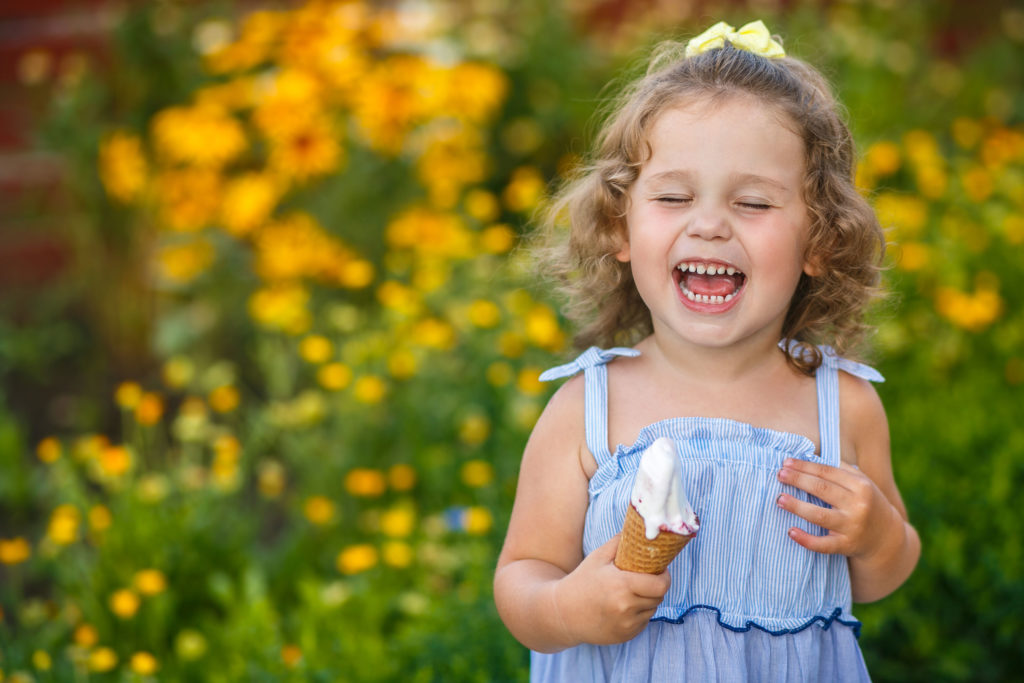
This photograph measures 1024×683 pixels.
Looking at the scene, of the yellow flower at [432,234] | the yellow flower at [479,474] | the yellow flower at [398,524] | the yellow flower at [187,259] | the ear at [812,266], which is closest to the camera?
the ear at [812,266]

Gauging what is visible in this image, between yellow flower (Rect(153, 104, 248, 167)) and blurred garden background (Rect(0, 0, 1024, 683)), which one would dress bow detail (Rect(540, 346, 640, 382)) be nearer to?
blurred garden background (Rect(0, 0, 1024, 683))

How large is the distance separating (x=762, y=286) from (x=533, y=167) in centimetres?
304

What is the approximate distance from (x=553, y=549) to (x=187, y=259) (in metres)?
2.62

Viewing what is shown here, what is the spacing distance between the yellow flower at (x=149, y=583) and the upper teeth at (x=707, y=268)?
4.80ft

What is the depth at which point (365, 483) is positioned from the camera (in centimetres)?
259

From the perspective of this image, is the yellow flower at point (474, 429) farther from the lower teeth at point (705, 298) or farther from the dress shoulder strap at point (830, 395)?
the lower teeth at point (705, 298)

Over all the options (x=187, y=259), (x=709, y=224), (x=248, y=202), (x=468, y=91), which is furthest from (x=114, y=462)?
(x=468, y=91)

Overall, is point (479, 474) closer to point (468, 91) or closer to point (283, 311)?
point (283, 311)

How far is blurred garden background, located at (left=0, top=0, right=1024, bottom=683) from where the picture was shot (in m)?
2.27

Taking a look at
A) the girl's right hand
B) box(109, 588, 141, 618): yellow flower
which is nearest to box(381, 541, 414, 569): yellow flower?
box(109, 588, 141, 618): yellow flower

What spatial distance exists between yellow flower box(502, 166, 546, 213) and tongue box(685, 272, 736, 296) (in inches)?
52.1

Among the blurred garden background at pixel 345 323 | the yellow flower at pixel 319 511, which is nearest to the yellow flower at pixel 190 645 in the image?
the blurred garden background at pixel 345 323

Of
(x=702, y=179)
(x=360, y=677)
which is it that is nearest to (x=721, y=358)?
(x=702, y=179)

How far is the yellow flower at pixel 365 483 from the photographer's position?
8.52ft
